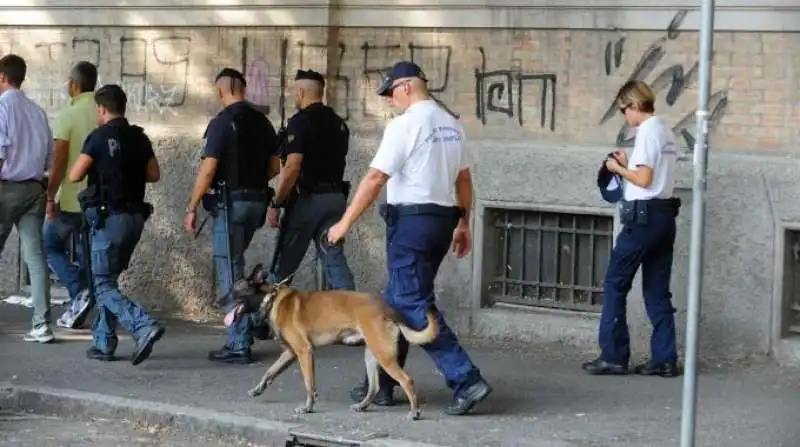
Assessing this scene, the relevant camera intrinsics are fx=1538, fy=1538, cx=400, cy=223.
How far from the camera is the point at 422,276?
25.9 feet

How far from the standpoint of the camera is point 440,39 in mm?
10711

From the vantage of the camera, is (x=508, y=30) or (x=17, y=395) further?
(x=508, y=30)

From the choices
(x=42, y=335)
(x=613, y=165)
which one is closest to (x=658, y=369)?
(x=613, y=165)

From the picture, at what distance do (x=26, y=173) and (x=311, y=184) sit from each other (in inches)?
77.4

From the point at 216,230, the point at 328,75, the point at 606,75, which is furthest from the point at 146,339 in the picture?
the point at 606,75

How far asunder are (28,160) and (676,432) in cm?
472

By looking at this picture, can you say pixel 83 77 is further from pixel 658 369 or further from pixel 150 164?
pixel 658 369

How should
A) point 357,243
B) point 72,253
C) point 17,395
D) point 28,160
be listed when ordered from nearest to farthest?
point 17,395 < point 28,160 < point 357,243 < point 72,253

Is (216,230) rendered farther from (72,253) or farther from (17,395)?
(72,253)

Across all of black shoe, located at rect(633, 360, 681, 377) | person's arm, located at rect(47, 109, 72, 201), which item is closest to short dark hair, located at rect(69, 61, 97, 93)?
person's arm, located at rect(47, 109, 72, 201)

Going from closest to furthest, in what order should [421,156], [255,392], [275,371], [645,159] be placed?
1. [421,156]
2. [275,371]
3. [255,392]
4. [645,159]

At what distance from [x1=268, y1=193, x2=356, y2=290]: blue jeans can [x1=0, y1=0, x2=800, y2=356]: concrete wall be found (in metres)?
1.25

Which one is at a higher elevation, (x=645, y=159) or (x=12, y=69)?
(x=12, y=69)

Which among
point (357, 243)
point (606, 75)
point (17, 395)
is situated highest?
point (606, 75)
